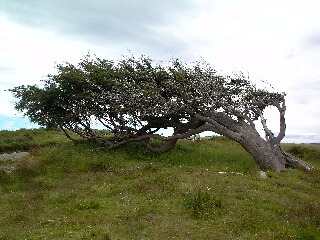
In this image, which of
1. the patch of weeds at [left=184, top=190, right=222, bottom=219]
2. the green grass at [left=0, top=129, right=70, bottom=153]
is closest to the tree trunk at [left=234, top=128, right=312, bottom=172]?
the patch of weeds at [left=184, top=190, right=222, bottom=219]

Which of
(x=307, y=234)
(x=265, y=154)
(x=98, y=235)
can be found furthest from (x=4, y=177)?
(x=307, y=234)

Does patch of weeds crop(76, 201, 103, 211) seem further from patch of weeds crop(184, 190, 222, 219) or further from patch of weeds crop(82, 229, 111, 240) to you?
patch of weeds crop(184, 190, 222, 219)

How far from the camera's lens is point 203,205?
1530 cm

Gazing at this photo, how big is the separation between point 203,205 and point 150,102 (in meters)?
17.4

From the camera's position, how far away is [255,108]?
107ft

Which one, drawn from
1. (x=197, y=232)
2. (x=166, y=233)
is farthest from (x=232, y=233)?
(x=166, y=233)

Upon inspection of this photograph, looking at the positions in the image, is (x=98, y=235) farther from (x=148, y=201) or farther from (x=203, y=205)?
(x=203, y=205)

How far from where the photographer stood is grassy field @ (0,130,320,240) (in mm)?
13094

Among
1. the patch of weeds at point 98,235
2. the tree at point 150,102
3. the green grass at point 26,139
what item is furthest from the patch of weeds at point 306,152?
the patch of weeds at point 98,235

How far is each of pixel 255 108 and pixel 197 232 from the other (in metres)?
21.6

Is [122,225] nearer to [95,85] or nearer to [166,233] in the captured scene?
[166,233]

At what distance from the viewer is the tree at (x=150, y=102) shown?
31.3 metres

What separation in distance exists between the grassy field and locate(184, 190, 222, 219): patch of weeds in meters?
0.04

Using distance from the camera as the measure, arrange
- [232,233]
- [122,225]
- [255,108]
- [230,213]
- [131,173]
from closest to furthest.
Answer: [232,233]
[122,225]
[230,213]
[131,173]
[255,108]
